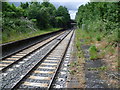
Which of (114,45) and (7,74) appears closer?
(7,74)

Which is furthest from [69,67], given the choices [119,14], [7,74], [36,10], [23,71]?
[36,10]

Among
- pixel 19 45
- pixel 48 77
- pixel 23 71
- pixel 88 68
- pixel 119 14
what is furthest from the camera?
pixel 19 45

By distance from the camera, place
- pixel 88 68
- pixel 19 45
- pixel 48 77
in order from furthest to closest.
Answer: pixel 19 45 → pixel 88 68 → pixel 48 77

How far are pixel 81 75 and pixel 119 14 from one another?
17.4ft

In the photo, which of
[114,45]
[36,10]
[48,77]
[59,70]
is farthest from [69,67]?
[36,10]

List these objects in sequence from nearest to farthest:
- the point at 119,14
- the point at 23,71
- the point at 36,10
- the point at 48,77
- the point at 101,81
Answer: the point at 101,81
the point at 48,77
the point at 23,71
the point at 119,14
the point at 36,10

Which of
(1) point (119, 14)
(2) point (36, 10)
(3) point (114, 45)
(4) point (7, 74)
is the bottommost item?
Answer: (4) point (7, 74)

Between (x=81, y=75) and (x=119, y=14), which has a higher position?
(x=119, y=14)

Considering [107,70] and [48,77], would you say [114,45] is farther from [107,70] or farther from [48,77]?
[48,77]

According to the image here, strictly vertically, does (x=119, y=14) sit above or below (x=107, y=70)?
above

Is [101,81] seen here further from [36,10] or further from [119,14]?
[36,10]

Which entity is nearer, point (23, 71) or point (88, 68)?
point (23, 71)

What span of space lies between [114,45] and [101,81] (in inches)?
192

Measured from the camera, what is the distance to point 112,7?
10047 mm
